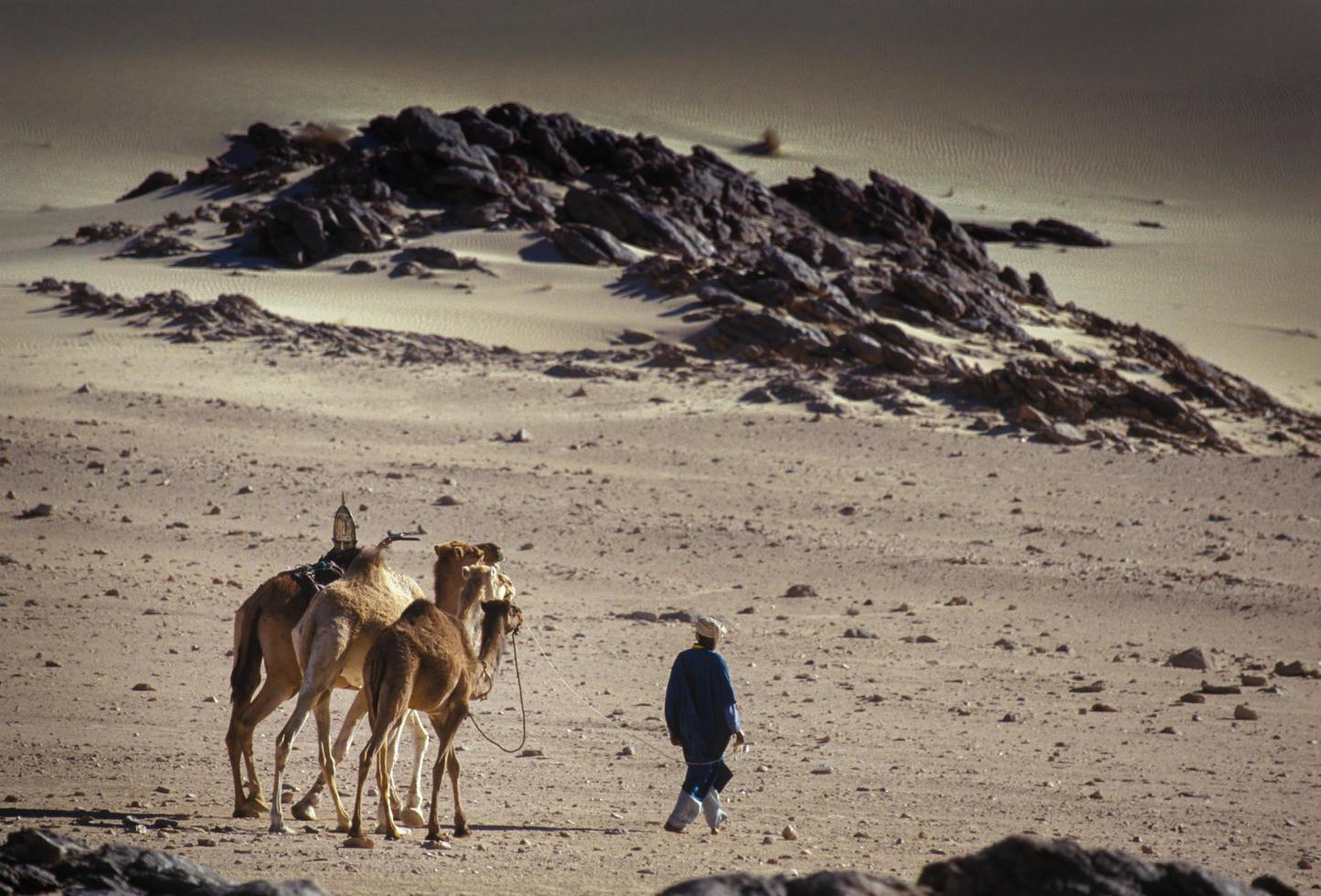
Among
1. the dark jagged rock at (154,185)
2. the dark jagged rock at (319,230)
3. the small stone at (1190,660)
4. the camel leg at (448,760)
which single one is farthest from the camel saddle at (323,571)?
the dark jagged rock at (154,185)

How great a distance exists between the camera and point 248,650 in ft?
30.7

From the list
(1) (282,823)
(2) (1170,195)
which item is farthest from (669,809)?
(2) (1170,195)

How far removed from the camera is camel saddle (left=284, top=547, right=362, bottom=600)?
9.44 meters

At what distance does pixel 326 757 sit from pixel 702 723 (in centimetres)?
231

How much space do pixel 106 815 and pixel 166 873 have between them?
9.11ft

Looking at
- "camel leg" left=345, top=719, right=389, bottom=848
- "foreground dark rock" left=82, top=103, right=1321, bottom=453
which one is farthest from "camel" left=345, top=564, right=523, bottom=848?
"foreground dark rock" left=82, top=103, right=1321, bottom=453

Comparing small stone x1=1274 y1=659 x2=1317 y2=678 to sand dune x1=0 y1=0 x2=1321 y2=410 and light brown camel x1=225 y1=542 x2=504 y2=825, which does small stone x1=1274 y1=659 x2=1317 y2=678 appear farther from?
sand dune x1=0 y1=0 x2=1321 y2=410

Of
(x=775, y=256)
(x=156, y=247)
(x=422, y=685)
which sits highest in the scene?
(x=775, y=256)

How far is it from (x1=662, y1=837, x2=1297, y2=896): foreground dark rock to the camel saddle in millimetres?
4743

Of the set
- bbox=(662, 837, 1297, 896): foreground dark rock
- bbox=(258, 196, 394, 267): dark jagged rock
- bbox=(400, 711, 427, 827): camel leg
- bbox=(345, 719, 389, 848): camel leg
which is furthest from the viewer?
bbox=(258, 196, 394, 267): dark jagged rock

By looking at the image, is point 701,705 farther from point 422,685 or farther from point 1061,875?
point 1061,875

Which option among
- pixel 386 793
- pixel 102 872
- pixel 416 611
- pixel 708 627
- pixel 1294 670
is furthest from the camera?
pixel 1294 670

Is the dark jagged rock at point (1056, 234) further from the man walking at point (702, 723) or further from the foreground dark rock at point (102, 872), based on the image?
the foreground dark rock at point (102, 872)

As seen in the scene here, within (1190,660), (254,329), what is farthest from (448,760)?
(254,329)
